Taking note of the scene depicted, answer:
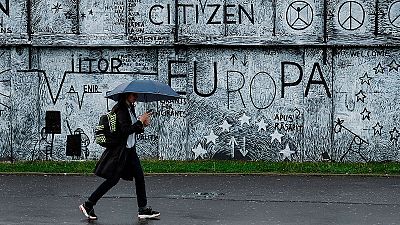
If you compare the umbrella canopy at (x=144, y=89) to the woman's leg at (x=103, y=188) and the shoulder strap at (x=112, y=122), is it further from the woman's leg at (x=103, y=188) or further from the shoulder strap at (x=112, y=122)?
the woman's leg at (x=103, y=188)

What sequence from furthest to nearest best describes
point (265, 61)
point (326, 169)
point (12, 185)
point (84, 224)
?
point (265, 61)
point (326, 169)
point (12, 185)
point (84, 224)

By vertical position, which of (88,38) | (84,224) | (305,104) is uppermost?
(88,38)

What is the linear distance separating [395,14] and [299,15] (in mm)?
1656

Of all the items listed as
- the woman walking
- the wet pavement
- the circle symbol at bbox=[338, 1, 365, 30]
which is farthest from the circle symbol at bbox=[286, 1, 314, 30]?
the woman walking

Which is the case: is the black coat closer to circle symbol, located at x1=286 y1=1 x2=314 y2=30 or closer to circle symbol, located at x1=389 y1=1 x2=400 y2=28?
circle symbol, located at x1=286 y1=1 x2=314 y2=30

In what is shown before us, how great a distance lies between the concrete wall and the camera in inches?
749

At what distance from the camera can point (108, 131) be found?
497 inches

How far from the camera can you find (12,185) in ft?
52.9

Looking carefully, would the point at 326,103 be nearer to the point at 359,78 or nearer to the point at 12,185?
the point at 359,78

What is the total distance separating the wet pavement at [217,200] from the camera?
12.7 metres

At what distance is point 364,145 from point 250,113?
208cm

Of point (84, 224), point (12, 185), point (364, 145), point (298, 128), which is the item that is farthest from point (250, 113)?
point (84, 224)

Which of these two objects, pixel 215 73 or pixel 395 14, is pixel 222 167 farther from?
pixel 395 14

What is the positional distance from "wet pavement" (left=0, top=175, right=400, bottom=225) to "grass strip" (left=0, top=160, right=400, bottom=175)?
678 millimetres
